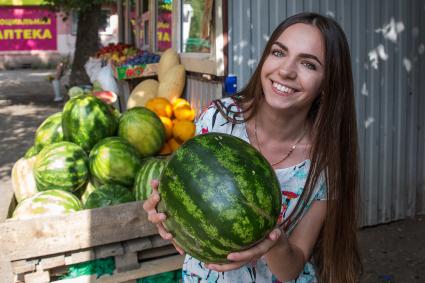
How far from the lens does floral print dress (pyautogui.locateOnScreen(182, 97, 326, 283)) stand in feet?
6.48

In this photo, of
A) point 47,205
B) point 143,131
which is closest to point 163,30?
point 143,131

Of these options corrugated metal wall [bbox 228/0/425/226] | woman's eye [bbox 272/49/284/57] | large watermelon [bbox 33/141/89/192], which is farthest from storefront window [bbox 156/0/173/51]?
woman's eye [bbox 272/49/284/57]

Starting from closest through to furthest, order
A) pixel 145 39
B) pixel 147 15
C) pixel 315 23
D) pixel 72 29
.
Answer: pixel 315 23 < pixel 147 15 < pixel 145 39 < pixel 72 29

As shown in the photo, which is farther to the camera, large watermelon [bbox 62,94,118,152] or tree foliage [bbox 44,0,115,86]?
tree foliage [bbox 44,0,115,86]

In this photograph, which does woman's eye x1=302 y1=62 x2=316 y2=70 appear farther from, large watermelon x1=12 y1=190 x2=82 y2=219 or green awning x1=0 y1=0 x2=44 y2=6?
green awning x1=0 y1=0 x2=44 y2=6

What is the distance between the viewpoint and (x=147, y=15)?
27.8ft

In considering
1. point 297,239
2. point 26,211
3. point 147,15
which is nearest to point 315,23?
point 297,239

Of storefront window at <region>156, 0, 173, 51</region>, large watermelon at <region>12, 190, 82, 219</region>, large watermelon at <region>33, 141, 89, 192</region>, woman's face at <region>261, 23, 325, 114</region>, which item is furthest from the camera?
storefront window at <region>156, 0, 173, 51</region>

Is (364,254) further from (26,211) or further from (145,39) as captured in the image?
(145,39)

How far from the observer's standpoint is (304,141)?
209 centimetres

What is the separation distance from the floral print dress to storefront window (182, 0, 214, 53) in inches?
104

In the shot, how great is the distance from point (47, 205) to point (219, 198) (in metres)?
1.65

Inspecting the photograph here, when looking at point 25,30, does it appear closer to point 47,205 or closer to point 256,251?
point 47,205

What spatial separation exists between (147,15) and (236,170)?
7.36 metres
